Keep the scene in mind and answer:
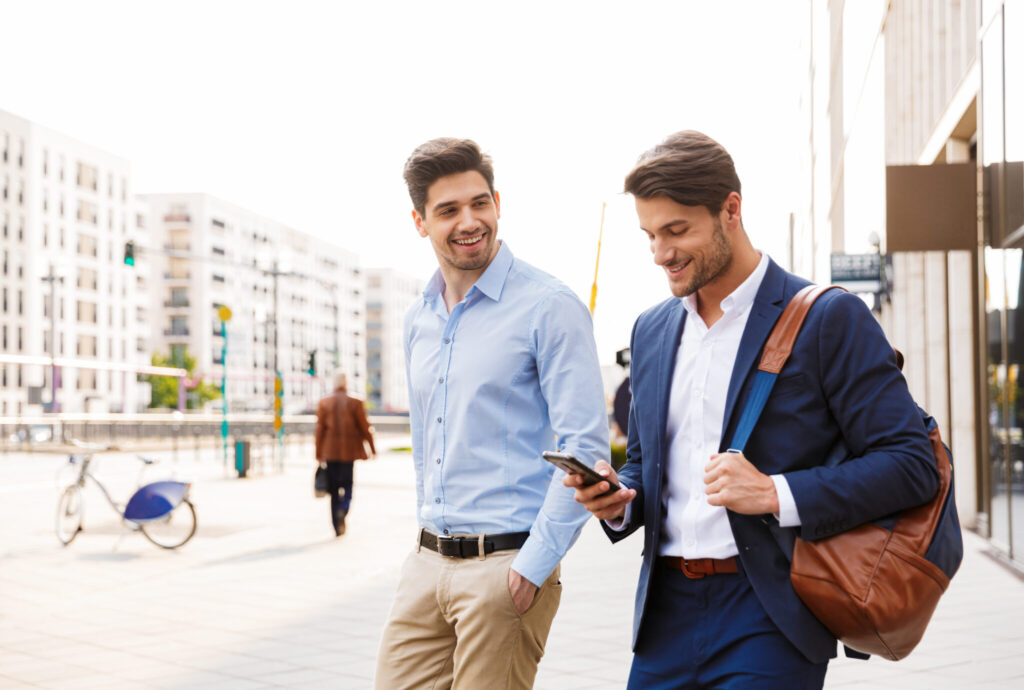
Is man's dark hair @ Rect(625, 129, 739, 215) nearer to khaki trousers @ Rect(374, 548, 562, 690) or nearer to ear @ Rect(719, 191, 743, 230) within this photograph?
ear @ Rect(719, 191, 743, 230)

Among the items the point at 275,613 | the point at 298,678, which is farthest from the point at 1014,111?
the point at 298,678

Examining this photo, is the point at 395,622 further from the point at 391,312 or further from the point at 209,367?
the point at 391,312

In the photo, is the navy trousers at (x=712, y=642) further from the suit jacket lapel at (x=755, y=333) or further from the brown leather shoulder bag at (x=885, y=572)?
the suit jacket lapel at (x=755, y=333)

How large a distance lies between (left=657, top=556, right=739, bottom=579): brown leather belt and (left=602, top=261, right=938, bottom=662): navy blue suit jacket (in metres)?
0.06

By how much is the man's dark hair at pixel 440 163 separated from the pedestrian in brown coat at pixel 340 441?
11030 mm

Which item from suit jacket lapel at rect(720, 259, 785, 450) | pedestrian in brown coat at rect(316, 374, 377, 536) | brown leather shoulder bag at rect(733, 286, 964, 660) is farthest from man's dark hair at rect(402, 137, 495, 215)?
pedestrian in brown coat at rect(316, 374, 377, 536)

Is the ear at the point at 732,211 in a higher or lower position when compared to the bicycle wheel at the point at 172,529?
higher

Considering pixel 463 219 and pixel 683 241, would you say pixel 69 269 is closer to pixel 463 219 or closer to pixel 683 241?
pixel 463 219

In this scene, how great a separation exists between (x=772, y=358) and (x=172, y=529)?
466 inches

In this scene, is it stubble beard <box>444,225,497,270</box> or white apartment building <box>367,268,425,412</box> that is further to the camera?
white apartment building <box>367,268,425,412</box>

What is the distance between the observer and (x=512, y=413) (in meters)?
2.99

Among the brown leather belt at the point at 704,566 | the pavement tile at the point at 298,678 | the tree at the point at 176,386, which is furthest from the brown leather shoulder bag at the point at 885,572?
the tree at the point at 176,386

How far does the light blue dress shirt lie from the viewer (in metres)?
2.91

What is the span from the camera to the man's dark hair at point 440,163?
307cm
